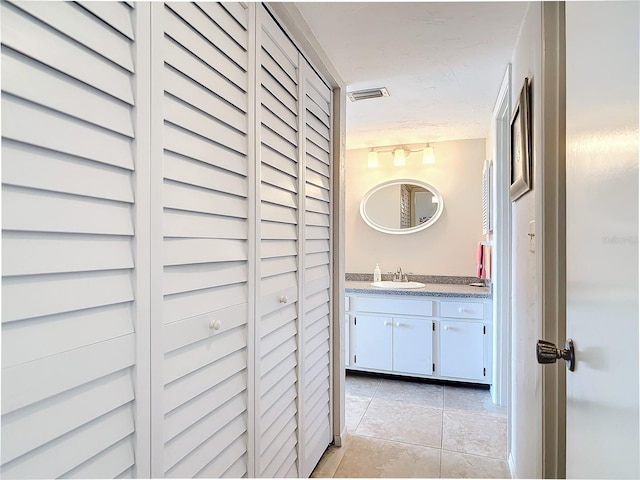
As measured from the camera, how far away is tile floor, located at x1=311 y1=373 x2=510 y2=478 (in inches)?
80.7

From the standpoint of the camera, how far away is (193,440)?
1.04 meters

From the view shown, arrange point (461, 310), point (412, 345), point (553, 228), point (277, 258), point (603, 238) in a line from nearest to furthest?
point (603, 238)
point (553, 228)
point (277, 258)
point (461, 310)
point (412, 345)

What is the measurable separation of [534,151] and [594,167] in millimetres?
819

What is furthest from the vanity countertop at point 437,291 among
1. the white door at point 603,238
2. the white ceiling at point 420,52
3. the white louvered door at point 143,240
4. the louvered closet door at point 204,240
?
the white door at point 603,238

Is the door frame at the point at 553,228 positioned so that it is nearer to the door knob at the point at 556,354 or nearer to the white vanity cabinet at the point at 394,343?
the door knob at the point at 556,354

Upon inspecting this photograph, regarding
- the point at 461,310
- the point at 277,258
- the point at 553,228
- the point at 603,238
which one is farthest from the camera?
the point at 461,310

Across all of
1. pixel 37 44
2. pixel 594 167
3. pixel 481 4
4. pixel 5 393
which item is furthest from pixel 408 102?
pixel 5 393

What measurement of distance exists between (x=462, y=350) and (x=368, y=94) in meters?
2.11

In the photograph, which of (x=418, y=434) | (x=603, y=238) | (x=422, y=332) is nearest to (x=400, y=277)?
(x=422, y=332)

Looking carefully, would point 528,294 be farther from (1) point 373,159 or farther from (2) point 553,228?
(1) point 373,159

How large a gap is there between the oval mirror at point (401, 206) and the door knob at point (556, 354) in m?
2.90

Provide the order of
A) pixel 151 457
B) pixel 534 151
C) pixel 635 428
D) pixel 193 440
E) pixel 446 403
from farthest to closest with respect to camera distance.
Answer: pixel 446 403
pixel 534 151
pixel 193 440
pixel 151 457
pixel 635 428

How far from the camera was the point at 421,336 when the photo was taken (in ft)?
10.5

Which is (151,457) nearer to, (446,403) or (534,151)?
(534,151)
